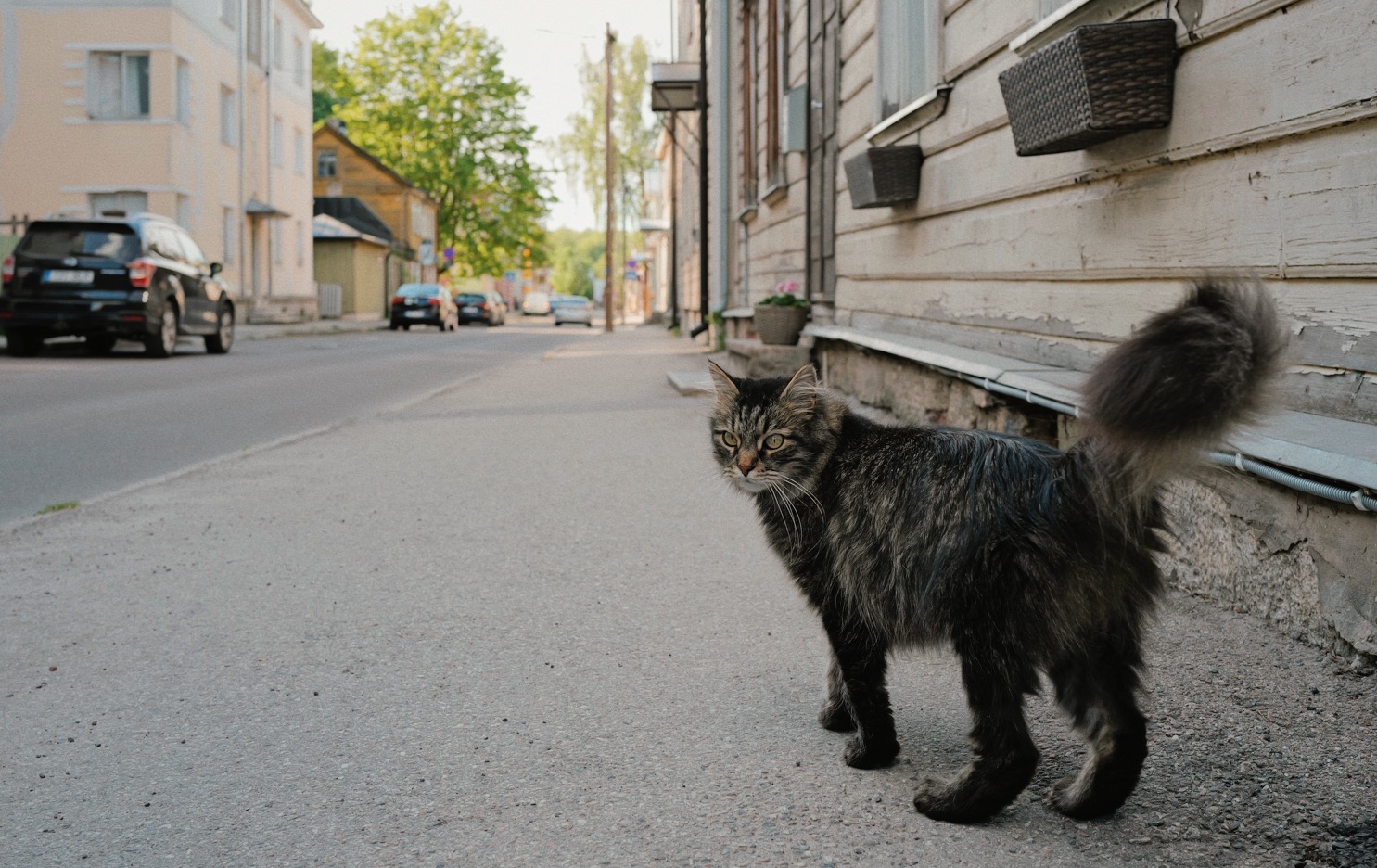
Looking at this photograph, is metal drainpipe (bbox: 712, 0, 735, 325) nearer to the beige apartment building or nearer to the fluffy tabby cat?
the beige apartment building

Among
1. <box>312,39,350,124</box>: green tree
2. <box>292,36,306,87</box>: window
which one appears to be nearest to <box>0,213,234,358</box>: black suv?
<box>292,36,306,87</box>: window

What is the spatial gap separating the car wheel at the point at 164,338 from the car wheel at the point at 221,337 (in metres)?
1.62

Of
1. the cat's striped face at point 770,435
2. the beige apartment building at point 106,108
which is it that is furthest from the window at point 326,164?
the cat's striped face at point 770,435

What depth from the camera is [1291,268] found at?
12.1 feet

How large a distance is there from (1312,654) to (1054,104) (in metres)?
2.37

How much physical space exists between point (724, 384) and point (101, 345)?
17854mm

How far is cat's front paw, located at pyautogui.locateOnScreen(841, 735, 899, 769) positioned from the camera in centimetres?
280

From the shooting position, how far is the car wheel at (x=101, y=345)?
17.5 meters

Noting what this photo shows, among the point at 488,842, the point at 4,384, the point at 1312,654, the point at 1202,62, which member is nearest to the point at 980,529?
the point at 488,842

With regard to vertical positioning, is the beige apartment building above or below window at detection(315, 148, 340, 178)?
below

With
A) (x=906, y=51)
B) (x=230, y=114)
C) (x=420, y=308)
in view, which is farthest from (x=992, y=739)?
(x=420, y=308)

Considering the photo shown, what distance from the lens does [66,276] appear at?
16141mm

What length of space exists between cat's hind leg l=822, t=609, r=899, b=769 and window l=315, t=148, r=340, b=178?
59475mm

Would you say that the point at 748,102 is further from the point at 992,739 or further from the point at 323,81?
the point at 323,81
